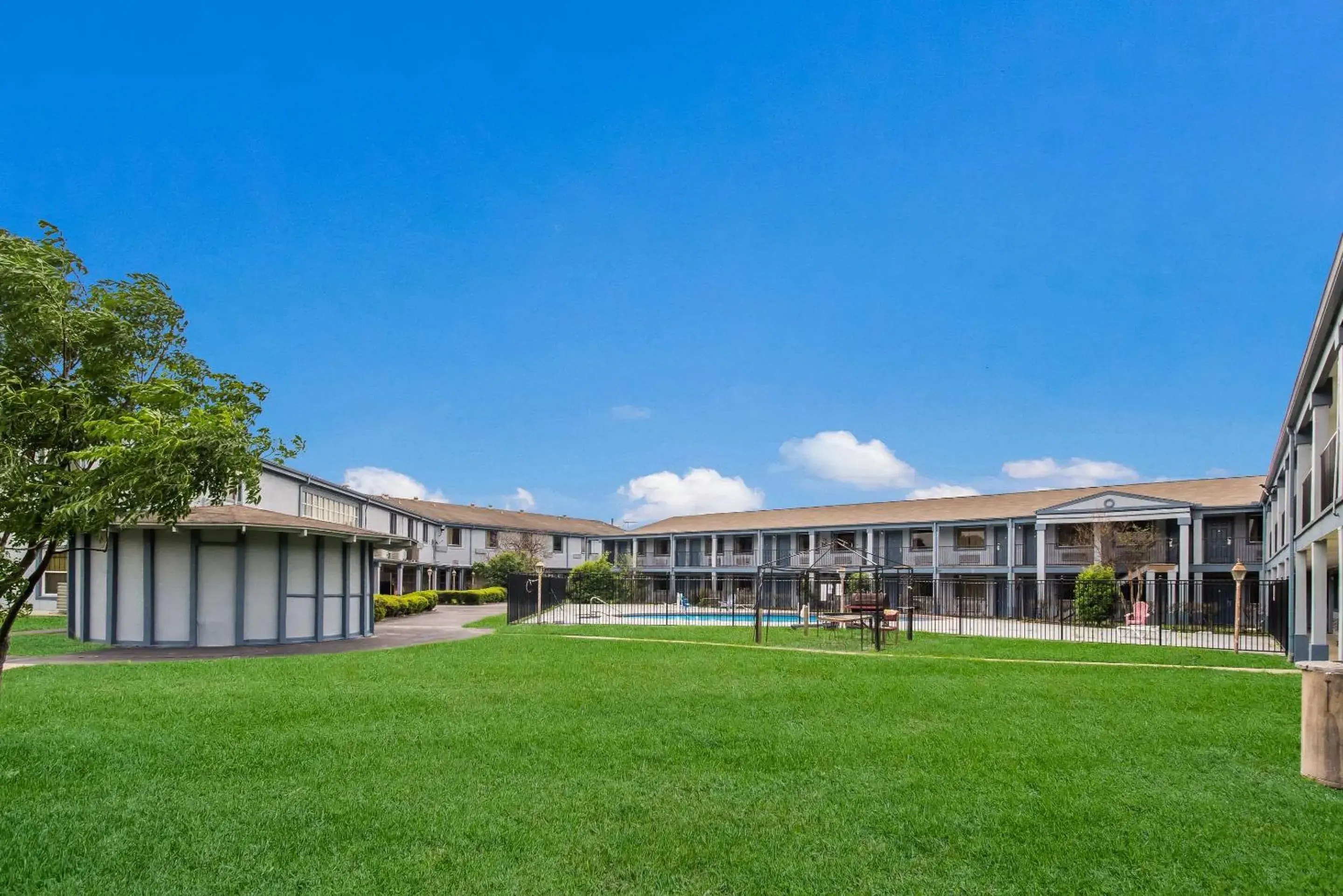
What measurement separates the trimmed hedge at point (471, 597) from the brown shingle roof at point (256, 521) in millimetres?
21903

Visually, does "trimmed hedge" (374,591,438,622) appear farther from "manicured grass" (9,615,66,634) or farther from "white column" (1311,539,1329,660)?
"white column" (1311,539,1329,660)

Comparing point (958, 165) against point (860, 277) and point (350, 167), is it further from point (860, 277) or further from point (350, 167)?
point (350, 167)

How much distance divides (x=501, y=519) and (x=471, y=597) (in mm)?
13930

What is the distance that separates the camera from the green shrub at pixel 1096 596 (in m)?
29.2

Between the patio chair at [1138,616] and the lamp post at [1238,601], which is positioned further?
the patio chair at [1138,616]

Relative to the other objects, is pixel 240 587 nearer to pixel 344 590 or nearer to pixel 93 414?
pixel 344 590

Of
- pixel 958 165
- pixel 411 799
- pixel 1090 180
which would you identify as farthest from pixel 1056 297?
pixel 411 799

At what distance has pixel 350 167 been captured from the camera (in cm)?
1858

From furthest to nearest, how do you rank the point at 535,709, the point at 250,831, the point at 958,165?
the point at 958,165 < the point at 535,709 < the point at 250,831

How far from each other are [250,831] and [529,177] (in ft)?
54.1

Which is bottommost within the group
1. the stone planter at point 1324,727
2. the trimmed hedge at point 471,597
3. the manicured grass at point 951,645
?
the trimmed hedge at point 471,597

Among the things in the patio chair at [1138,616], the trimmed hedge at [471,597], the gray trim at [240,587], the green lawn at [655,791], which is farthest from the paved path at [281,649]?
the patio chair at [1138,616]

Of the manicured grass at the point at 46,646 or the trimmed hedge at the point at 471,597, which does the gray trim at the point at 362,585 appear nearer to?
the manicured grass at the point at 46,646

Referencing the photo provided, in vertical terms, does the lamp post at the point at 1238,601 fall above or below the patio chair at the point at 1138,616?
above
